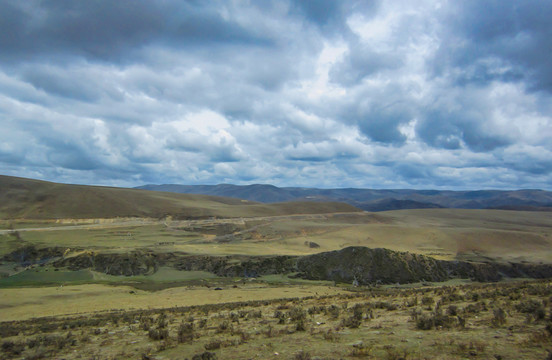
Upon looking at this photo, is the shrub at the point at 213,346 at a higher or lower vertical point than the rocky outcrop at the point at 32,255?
higher

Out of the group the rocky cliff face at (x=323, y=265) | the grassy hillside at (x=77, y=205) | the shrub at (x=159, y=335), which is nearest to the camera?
the shrub at (x=159, y=335)

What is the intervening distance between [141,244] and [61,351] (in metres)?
49.5

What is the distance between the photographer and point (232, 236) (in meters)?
70.7

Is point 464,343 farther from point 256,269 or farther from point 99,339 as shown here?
point 256,269

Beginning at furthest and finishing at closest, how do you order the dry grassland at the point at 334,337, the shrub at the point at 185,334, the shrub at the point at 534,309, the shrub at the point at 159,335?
the shrub at the point at 159,335 < the shrub at the point at 185,334 < the shrub at the point at 534,309 < the dry grassland at the point at 334,337

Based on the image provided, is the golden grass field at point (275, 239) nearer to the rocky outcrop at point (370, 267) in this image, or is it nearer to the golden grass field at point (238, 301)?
the golden grass field at point (238, 301)

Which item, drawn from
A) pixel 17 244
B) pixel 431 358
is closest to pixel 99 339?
pixel 431 358

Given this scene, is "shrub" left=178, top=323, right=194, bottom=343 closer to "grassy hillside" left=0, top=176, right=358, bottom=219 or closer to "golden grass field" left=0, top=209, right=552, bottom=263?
"golden grass field" left=0, top=209, right=552, bottom=263

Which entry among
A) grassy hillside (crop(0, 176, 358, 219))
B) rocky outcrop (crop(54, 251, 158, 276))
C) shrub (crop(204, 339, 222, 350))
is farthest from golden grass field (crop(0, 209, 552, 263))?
shrub (crop(204, 339, 222, 350))

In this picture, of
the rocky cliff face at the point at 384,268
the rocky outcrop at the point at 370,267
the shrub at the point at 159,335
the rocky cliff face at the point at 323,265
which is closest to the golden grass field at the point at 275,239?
the rocky cliff face at the point at 323,265

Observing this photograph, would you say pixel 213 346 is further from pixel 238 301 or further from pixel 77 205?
pixel 77 205

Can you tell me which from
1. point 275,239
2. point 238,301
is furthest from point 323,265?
point 275,239

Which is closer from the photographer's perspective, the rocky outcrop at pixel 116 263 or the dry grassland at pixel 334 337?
the dry grassland at pixel 334 337

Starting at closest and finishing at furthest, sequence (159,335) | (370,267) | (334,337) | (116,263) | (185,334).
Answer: (334,337), (185,334), (159,335), (370,267), (116,263)
